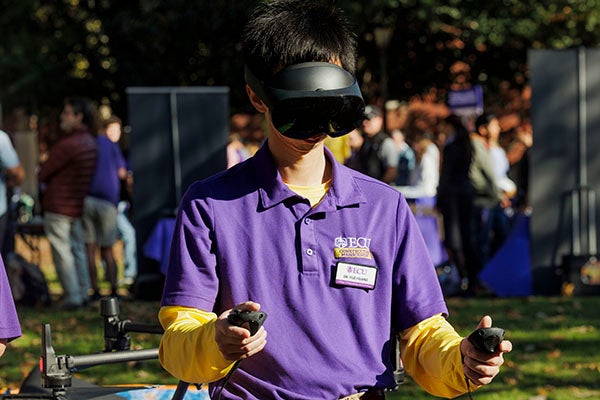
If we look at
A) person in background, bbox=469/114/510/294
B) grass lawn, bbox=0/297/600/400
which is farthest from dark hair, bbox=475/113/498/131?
grass lawn, bbox=0/297/600/400

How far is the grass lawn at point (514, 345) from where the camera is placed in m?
7.04

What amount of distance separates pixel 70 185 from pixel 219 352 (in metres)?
8.44

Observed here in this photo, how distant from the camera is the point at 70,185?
10578 millimetres

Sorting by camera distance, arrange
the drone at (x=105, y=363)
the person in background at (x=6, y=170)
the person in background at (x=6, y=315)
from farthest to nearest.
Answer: the person in background at (x=6, y=170) → the drone at (x=105, y=363) → the person in background at (x=6, y=315)

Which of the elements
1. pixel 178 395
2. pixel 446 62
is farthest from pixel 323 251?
pixel 446 62

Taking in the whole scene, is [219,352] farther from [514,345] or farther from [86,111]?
[86,111]

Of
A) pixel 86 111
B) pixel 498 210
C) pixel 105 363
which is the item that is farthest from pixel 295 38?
pixel 498 210

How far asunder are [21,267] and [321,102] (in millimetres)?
8811

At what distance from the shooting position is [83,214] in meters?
10.9

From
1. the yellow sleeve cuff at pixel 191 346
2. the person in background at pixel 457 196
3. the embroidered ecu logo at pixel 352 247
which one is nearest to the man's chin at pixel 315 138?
the embroidered ecu logo at pixel 352 247

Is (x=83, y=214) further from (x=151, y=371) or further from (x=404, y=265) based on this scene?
(x=404, y=265)

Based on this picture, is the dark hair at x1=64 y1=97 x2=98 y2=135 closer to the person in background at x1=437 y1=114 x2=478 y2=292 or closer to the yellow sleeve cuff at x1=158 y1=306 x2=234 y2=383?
the person in background at x1=437 y1=114 x2=478 y2=292

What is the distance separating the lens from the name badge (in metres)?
2.65

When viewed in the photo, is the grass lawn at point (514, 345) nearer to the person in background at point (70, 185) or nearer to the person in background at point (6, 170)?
the person in background at point (70, 185)
